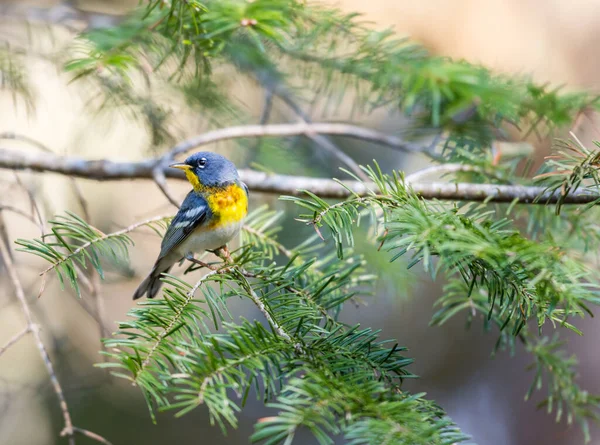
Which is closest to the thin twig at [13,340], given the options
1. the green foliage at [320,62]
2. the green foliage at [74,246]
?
the green foliage at [74,246]

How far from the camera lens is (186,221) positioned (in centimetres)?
170

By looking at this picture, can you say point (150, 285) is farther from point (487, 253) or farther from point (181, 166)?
point (487, 253)

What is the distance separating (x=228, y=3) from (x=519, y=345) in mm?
2393

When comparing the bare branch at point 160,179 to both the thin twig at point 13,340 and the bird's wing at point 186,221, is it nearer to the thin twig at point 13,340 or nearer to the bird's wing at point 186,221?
the bird's wing at point 186,221

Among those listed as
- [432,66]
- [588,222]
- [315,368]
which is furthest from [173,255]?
[588,222]

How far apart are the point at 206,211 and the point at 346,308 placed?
169 cm

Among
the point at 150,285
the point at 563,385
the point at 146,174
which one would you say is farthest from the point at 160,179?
the point at 563,385

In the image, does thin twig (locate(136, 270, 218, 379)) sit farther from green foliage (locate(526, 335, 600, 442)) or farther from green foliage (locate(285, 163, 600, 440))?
green foliage (locate(526, 335, 600, 442))

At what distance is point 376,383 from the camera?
797 mm

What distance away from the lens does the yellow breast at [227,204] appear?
177cm

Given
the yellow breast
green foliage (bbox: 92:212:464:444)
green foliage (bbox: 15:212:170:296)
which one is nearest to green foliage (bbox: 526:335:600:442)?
green foliage (bbox: 92:212:464:444)

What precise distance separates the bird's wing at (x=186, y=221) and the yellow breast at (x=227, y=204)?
32 mm

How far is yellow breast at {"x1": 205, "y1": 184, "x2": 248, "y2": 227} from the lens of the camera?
177cm

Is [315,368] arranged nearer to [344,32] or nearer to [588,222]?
[588,222]
